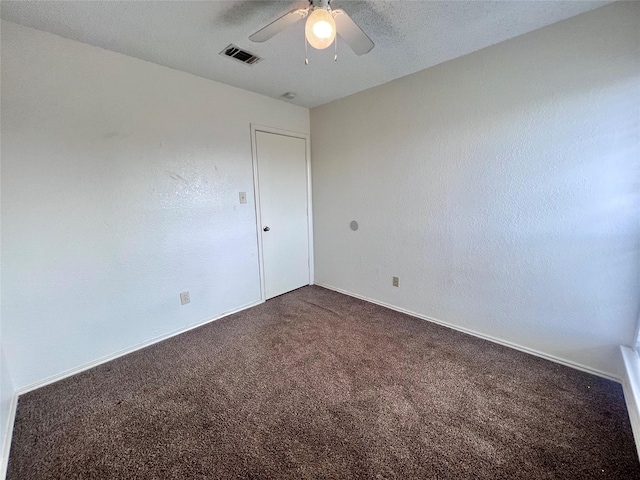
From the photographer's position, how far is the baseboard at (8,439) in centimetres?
128

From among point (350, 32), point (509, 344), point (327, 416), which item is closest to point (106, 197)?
point (350, 32)

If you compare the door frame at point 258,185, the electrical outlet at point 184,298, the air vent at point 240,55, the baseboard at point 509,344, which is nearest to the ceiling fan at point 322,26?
the air vent at point 240,55

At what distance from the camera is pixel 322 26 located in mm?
1231

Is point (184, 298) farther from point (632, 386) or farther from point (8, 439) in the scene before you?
point (632, 386)

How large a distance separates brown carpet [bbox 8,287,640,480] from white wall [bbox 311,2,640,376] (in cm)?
40

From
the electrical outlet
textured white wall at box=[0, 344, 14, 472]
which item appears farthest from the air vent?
textured white wall at box=[0, 344, 14, 472]

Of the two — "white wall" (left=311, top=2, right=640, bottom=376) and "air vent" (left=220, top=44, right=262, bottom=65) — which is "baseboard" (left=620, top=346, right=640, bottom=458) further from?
"air vent" (left=220, top=44, right=262, bottom=65)

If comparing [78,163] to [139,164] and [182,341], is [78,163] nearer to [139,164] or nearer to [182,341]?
[139,164]

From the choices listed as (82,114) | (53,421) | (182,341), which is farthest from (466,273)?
Answer: (82,114)

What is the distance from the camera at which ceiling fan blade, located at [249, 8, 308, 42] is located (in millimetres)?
1329

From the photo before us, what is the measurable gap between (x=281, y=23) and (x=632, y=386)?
275cm

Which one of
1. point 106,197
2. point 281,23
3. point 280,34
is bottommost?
point 106,197

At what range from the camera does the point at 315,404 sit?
1651mm

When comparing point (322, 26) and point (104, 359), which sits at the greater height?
point (322, 26)
